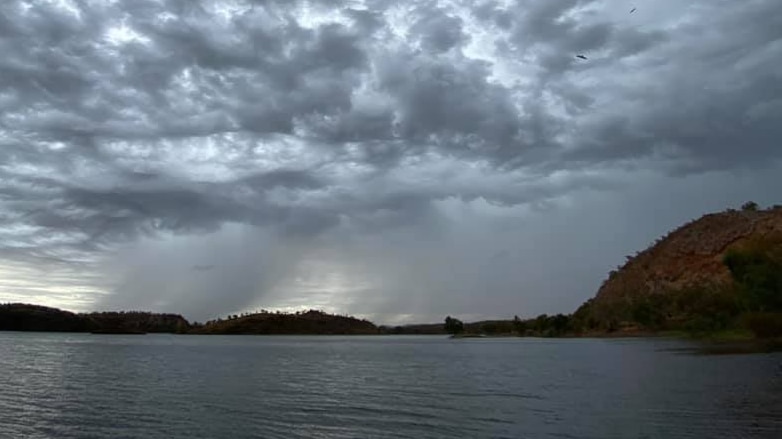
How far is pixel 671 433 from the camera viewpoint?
27.8m

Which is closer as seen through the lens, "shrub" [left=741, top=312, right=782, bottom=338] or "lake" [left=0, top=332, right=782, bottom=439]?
"lake" [left=0, top=332, right=782, bottom=439]

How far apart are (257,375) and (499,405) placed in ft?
106

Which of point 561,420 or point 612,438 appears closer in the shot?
point 612,438

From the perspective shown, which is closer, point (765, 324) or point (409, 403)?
point (409, 403)

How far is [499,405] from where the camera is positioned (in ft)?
129

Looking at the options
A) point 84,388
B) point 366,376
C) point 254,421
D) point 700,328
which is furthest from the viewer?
point 700,328

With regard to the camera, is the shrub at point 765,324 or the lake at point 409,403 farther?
the shrub at point 765,324

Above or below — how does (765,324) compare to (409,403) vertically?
above

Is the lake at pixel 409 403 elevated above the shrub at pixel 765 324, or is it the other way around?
the shrub at pixel 765 324

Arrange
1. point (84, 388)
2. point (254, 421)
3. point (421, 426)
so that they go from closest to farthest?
point (421, 426)
point (254, 421)
point (84, 388)

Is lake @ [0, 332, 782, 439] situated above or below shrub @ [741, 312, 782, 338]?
below

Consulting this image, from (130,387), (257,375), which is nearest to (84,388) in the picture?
(130,387)

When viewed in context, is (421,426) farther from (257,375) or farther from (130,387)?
(257,375)

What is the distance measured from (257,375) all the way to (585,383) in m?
29.4
